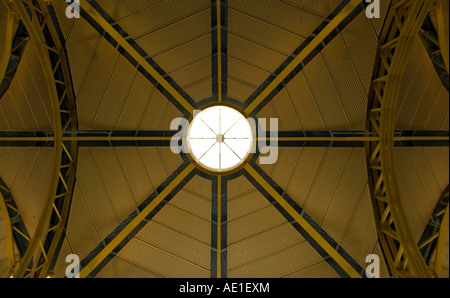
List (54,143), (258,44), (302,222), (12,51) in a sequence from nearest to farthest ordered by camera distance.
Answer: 1. (12,51)
2. (258,44)
3. (54,143)
4. (302,222)

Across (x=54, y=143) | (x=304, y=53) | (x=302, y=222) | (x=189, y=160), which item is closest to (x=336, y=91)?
(x=304, y=53)

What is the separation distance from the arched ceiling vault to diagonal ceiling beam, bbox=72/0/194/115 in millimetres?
47

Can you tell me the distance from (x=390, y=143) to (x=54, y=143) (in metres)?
13.0

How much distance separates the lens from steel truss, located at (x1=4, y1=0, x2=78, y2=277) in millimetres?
12969

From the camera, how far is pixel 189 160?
14.8 m

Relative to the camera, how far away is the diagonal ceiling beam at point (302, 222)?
47.8 feet

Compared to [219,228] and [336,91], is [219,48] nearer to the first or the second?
[336,91]

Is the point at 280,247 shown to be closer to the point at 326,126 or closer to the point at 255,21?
the point at 326,126

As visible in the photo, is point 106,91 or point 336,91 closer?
point 336,91

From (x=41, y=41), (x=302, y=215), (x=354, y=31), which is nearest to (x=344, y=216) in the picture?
(x=302, y=215)

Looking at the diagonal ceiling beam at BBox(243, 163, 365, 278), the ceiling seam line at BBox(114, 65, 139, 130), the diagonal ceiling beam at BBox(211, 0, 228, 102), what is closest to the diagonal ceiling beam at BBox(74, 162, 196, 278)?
the diagonal ceiling beam at BBox(243, 163, 365, 278)

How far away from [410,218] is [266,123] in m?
6.86

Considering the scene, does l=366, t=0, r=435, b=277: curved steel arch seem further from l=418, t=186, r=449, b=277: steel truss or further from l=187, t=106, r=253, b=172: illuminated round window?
l=187, t=106, r=253, b=172: illuminated round window

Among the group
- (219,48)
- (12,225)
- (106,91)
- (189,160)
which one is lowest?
(12,225)
